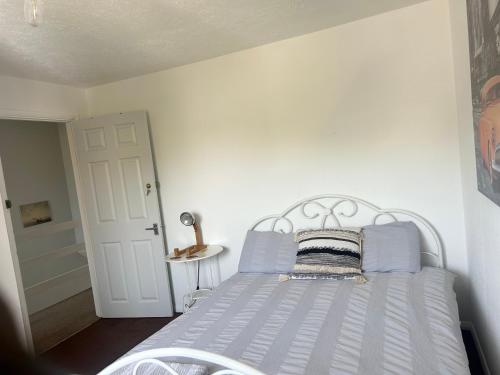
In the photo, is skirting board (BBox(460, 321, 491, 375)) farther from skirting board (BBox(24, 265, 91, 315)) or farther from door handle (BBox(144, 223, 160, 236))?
skirting board (BBox(24, 265, 91, 315))

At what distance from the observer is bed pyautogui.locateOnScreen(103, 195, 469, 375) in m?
1.45

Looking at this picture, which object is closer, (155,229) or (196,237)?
(196,237)

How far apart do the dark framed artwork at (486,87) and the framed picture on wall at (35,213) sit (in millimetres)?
4372

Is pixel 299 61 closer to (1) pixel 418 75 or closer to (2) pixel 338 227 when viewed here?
(1) pixel 418 75

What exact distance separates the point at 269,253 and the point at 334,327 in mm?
1062

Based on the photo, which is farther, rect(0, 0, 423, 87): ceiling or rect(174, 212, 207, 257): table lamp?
rect(174, 212, 207, 257): table lamp

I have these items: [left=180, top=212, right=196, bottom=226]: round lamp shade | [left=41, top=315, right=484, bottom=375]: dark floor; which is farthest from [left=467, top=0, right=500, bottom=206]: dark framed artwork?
[left=180, top=212, right=196, bottom=226]: round lamp shade

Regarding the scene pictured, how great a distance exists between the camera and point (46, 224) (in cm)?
434

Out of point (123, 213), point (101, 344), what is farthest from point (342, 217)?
point (101, 344)

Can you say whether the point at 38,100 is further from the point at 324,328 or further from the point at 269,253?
the point at 324,328

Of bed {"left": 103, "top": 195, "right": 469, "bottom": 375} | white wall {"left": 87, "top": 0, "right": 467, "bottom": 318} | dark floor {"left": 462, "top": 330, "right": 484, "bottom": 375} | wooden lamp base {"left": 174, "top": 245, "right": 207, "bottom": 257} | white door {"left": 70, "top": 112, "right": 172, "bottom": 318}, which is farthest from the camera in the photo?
white door {"left": 70, "top": 112, "right": 172, "bottom": 318}

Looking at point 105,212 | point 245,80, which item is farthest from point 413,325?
point 105,212

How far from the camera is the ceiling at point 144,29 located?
203 cm

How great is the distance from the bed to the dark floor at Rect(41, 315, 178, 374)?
1.16 meters
